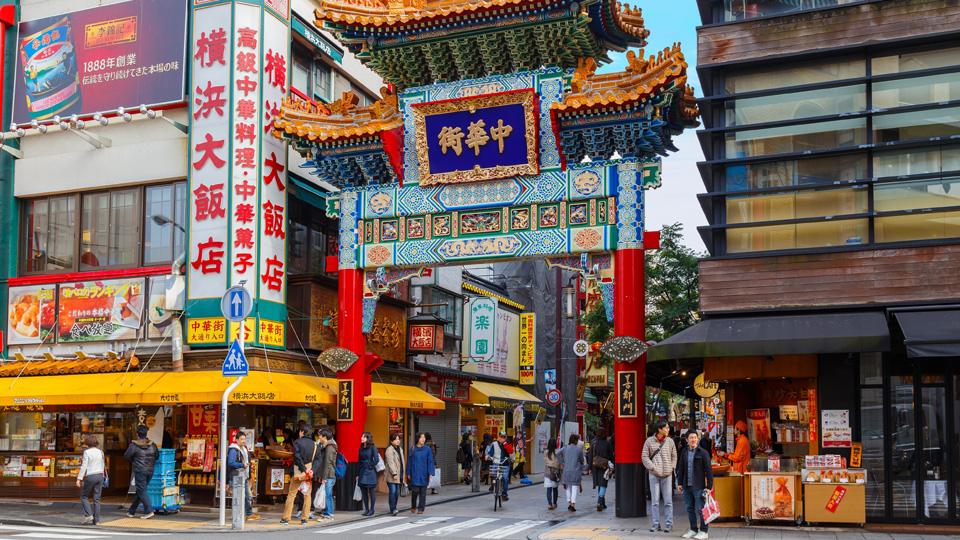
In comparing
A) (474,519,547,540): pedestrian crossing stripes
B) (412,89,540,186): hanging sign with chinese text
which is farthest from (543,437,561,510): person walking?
(412,89,540,186): hanging sign with chinese text

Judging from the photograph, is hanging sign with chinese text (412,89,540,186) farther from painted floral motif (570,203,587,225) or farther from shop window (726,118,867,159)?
shop window (726,118,867,159)

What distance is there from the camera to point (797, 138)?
1714 centimetres

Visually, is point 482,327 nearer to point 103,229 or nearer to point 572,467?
point 572,467

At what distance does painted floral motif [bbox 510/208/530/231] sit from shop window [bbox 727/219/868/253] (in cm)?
439

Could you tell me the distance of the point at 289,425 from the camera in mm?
21859

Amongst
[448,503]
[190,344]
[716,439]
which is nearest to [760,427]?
[448,503]

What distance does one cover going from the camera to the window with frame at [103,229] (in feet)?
69.1

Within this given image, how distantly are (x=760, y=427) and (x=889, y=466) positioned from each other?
459cm

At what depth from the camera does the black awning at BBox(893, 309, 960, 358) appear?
14.1 meters

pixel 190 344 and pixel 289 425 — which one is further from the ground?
pixel 190 344

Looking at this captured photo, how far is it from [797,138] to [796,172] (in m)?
0.65

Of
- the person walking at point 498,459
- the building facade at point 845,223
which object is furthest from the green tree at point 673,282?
the building facade at point 845,223

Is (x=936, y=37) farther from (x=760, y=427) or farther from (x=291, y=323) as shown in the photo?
(x=291, y=323)

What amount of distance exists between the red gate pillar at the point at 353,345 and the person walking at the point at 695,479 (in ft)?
26.4
